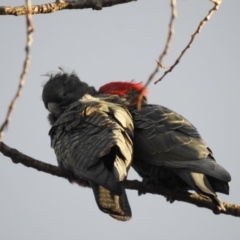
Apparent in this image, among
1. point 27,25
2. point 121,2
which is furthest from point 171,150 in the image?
point 27,25

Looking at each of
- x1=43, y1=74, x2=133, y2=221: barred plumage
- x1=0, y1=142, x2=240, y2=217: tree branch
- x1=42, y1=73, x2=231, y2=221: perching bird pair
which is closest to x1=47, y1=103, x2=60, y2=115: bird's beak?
x1=43, y1=74, x2=133, y2=221: barred plumage

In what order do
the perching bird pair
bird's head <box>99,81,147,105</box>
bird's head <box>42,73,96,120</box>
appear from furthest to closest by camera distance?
bird's head <box>42,73,96,120</box>
bird's head <box>99,81,147,105</box>
the perching bird pair

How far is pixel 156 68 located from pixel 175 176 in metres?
3.60

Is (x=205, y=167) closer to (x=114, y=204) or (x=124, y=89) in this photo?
(x=114, y=204)

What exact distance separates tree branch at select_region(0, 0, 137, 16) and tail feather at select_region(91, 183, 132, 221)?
173 cm

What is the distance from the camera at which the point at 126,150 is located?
5805 mm

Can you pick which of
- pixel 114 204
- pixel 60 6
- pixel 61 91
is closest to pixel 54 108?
pixel 61 91

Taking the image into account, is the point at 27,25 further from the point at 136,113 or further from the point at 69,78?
the point at 69,78

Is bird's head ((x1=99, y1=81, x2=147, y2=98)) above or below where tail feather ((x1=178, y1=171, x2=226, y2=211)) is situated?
above

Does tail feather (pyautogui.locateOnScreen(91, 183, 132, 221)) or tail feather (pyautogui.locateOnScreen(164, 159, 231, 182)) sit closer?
tail feather (pyautogui.locateOnScreen(91, 183, 132, 221))

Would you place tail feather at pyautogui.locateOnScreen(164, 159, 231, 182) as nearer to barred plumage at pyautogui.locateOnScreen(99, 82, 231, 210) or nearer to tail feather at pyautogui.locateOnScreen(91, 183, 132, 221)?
barred plumage at pyautogui.locateOnScreen(99, 82, 231, 210)

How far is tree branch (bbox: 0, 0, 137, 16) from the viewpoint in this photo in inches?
207

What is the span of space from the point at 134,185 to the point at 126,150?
0.37 metres

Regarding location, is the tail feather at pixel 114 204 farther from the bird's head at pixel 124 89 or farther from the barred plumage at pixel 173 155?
the bird's head at pixel 124 89
